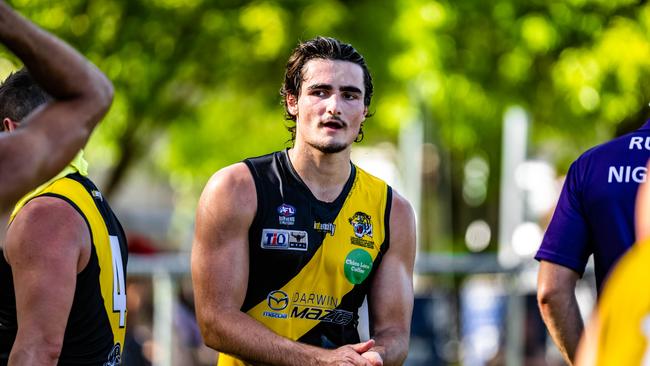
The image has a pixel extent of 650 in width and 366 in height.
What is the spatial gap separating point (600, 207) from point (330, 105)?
138cm

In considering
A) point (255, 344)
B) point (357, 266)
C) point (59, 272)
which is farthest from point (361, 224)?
point (59, 272)

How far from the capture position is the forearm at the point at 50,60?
12.0ft

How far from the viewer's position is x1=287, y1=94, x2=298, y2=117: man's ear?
6.38m

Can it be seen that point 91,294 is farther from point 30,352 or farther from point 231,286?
point 231,286

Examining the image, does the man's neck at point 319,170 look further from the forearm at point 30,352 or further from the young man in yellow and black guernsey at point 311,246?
the forearm at point 30,352

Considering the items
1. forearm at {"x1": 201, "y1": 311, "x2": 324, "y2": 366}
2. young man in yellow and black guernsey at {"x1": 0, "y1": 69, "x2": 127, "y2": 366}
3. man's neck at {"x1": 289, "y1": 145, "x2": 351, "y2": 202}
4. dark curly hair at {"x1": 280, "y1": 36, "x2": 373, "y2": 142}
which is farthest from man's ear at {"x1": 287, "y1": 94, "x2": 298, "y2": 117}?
young man in yellow and black guernsey at {"x1": 0, "y1": 69, "x2": 127, "y2": 366}

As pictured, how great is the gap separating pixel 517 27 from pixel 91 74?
11.6m

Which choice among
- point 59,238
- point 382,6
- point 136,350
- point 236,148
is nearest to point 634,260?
point 59,238

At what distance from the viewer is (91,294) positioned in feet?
17.0

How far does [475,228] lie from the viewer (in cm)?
2423

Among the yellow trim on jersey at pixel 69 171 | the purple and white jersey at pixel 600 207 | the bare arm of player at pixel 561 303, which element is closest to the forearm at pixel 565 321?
the bare arm of player at pixel 561 303

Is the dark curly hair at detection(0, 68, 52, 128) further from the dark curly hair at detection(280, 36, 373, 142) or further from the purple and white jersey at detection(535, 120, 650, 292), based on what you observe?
the purple and white jersey at detection(535, 120, 650, 292)

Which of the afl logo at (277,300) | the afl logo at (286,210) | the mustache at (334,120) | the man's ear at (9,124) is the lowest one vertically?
the afl logo at (277,300)

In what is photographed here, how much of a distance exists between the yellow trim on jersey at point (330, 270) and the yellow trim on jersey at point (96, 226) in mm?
856
